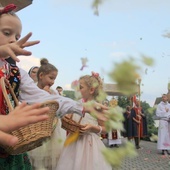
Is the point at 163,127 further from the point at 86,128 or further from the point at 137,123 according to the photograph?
the point at 86,128

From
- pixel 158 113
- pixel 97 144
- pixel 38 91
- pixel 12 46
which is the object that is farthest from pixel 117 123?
pixel 158 113

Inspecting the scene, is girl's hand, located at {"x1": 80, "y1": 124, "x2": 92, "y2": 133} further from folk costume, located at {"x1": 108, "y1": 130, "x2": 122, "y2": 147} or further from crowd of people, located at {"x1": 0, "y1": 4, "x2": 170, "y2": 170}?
folk costume, located at {"x1": 108, "y1": 130, "x2": 122, "y2": 147}

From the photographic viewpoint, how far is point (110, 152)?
1832mm

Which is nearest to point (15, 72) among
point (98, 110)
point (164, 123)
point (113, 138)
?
point (98, 110)

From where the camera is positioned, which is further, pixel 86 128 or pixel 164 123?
pixel 164 123

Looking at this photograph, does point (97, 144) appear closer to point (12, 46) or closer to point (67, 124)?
point (67, 124)

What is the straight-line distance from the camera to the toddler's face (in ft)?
5.74

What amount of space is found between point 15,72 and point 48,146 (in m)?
1.52

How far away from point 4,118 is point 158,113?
8635mm

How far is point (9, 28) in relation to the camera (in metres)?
1.79

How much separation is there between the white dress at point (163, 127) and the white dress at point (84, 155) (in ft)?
20.9

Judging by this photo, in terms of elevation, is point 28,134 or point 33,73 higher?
point 33,73

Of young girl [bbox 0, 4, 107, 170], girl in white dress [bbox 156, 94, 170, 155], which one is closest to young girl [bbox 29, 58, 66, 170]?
young girl [bbox 0, 4, 107, 170]

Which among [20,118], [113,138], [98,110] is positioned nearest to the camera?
[20,118]
